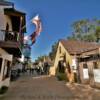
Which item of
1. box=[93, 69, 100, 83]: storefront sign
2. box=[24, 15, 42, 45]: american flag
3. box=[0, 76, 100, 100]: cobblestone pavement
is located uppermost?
box=[24, 15, 42, 45]: american flag

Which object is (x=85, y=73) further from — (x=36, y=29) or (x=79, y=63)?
(x=36, y=29)

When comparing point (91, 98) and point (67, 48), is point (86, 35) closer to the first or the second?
point (67, 48)

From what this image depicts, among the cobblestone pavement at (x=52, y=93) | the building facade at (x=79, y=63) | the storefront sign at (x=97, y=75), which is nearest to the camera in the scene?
the cobblestone pavement at (x=52, y=93)

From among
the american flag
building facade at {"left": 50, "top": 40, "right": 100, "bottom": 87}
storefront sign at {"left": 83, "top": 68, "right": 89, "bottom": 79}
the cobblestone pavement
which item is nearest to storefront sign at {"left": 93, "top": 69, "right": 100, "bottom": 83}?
building facade at {"left": 50, "top": 40, "right": 100, "bottom": 87}

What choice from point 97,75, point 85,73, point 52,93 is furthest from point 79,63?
point 52,93

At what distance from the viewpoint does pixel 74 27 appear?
52812mm

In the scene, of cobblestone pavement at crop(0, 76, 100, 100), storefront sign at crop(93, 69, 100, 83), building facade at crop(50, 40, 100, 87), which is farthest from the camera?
building facade at crop(50, 40, 100, 87)

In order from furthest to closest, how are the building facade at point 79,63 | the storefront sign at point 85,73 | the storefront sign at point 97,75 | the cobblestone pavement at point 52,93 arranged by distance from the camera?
the storefront sign at point 85,73 < the building facade at point 79,63 < the storefront sign at point 97,75 < the cobblestone pavement at point 52,93

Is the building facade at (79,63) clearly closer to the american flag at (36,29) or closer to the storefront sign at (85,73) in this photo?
the storefront sign at (85,73)

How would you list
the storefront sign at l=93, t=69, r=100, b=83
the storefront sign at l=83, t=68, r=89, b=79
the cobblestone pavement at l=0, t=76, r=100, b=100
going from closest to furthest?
the cobblestone pavement at l=0, t=76, r=100, b=100 → the storefront sign at l=93, t=69, r=100, b=83 → the storefront sign at l=83, t=68, r=89, b=79

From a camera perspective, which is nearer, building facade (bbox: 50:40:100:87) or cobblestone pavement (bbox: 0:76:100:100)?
cobblestone pavement (bbox: 0:76:100:100)

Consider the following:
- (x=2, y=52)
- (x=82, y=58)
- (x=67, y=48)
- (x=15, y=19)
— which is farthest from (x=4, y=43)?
(x=67, y=48)

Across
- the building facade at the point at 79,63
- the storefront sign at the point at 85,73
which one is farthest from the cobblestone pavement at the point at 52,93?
the storefront sign at the point at 85,73

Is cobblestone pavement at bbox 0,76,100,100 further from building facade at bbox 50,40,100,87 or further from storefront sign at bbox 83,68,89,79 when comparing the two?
storefront sign at bbox 83,68,89,79
